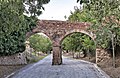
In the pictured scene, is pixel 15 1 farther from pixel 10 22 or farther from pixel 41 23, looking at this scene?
pixel 41 23

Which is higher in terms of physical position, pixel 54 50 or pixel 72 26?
pixel 72 26

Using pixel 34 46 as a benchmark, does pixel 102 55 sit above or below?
below

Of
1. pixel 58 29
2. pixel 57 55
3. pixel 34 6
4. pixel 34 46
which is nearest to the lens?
pixel 34 6

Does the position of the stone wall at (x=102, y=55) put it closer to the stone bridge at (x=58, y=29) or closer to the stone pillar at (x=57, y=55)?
the stone bridge at (x=58, y=29)

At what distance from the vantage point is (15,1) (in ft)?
35.8

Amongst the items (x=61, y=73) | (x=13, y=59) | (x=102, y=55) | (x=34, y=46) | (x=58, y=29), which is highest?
(x=58, y=29)

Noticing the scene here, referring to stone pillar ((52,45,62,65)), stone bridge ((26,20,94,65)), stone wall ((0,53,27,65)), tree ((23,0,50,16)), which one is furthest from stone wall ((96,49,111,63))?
tree ((23,0,50,16))

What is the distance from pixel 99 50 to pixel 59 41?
4507mm

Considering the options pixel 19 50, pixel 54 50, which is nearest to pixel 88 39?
pixel 54 50

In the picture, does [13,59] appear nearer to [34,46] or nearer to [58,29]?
[58,29]

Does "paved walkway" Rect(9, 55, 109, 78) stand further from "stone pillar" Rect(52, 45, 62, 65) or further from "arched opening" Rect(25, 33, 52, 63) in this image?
"arched opening" Rect(25, 33, 52, 63)

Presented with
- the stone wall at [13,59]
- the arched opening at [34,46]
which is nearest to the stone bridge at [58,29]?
the arched opening at [34,46]

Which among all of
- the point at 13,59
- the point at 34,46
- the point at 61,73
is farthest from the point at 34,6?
the point at 34,46

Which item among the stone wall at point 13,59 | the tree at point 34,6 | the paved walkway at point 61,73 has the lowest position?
the paved walkway at point 61,73
